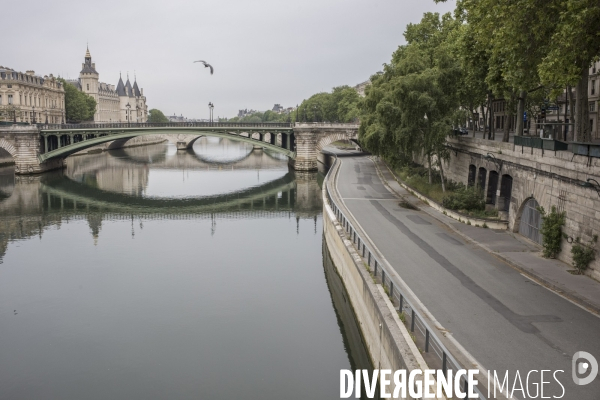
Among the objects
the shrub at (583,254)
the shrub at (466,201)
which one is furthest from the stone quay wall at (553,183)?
the shrub at (466,201)

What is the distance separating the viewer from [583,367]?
13367 mm

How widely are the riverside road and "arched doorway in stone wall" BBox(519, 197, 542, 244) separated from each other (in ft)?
5.82

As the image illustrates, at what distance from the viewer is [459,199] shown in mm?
32312

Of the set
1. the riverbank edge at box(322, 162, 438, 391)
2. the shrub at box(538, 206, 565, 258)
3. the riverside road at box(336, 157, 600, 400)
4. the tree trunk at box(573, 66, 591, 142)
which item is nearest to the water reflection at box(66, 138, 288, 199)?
the riverbank edge at box(322, 162, 438, 391)

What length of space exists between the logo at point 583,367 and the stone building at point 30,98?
101416mm

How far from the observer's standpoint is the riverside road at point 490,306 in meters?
13.8

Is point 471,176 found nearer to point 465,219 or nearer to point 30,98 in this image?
point 465,219

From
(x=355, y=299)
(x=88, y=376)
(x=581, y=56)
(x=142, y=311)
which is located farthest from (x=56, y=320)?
(x=581, y=56)

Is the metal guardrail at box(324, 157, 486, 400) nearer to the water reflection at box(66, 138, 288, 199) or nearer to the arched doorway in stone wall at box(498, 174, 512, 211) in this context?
→ the arched doorway in stone wall at box(498, 174, 512, 211)

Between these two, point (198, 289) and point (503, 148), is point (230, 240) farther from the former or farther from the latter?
point (503, 148)

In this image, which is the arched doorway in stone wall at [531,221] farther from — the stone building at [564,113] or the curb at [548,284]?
the stone building at [564,113]

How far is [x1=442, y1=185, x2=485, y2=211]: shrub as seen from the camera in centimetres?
3195

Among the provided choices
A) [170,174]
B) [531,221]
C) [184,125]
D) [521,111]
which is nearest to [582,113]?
[531,221]

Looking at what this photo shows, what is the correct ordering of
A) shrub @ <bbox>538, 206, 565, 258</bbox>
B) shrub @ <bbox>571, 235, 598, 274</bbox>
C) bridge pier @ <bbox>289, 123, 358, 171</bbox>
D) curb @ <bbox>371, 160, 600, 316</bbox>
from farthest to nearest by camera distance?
1. bridge pier @ <bbox>289, 123, 358, 171</bbox>
2. shrub @ <bbox>538, 206, 565, 258</bbox>
3. shrub @ <bbox>571, 235, 598, 274</bbox>
4. curb @ <bbox>371, 160, 600, 316</bbox>
